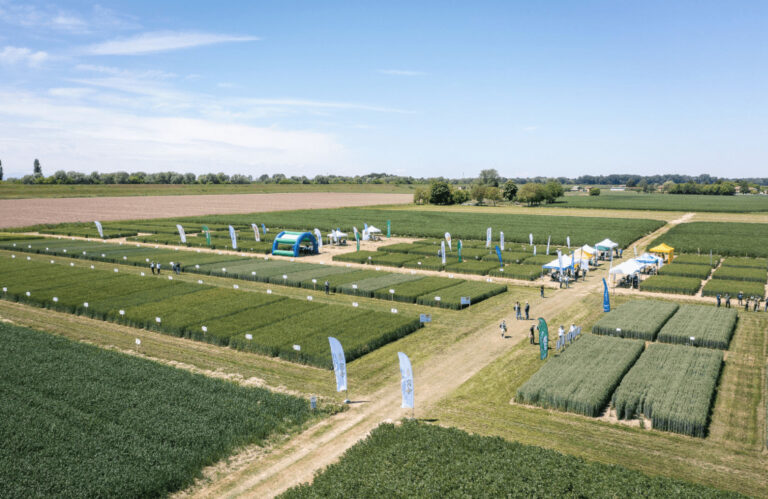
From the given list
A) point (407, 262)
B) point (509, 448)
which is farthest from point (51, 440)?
point (407, 262)

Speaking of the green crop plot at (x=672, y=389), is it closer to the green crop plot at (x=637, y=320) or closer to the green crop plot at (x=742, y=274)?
the green crop plot at (x=637, y=320)

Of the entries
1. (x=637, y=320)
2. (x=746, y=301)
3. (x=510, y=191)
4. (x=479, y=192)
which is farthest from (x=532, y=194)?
(x=637, y=320)

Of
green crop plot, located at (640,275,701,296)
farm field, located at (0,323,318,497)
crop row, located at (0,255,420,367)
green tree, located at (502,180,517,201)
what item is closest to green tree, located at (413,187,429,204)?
green tree, located at (502,180,517,201)

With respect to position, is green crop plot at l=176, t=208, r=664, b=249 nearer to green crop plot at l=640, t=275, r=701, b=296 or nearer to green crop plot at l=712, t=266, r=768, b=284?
green crop plot at l=712, t=266, r=768, b=284

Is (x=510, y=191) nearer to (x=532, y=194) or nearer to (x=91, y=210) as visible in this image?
(x=532, y=194)

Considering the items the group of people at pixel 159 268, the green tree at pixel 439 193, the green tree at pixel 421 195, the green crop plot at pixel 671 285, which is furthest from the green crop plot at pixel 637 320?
the green tree at pixel 421 195
